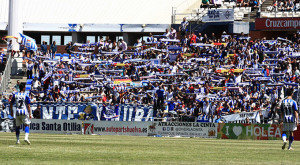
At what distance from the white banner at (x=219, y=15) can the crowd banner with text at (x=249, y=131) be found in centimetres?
1715

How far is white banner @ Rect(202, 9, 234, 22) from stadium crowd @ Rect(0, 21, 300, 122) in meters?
3.48

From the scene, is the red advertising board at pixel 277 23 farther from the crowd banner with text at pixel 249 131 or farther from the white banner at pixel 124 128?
the white banner at pixel 124 128

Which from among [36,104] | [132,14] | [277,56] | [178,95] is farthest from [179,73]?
[132,14]

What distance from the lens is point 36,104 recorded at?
118 ft

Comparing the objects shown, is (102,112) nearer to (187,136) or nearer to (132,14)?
(187,136)

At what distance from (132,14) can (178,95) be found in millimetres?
23276

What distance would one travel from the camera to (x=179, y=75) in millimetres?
39062

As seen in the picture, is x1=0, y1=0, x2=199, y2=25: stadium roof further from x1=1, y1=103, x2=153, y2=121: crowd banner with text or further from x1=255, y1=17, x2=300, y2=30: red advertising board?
x1=1, y1=103, x2=153, y2=121: crowd banner with text

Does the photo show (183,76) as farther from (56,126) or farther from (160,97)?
(56,126)

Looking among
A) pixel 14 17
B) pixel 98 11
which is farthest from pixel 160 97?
pixel 98 11

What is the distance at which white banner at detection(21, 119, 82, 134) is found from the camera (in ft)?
109

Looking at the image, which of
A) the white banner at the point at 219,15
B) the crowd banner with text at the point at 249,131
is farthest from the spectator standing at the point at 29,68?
the crowd banner with text at the point at 249,131

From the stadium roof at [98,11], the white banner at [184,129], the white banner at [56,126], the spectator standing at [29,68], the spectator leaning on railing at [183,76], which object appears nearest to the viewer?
the white banner at [184,129]

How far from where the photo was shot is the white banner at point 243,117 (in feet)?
105
